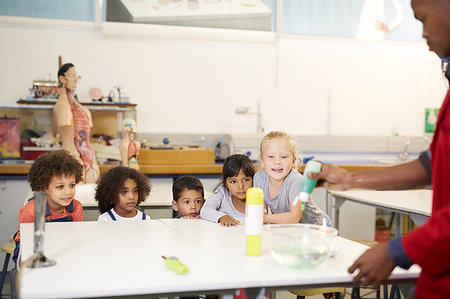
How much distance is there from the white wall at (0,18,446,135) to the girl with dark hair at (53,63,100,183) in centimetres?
113

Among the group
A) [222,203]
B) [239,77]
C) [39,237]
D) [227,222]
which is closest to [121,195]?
[222,203]

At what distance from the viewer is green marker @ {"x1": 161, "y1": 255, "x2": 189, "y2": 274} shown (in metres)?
1.51

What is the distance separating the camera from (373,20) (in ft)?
19.6

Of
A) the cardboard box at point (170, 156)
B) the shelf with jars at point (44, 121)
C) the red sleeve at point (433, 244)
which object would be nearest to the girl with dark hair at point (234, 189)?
the red sleeve at point (433, 244)

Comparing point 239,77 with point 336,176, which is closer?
Answer: point 336,176

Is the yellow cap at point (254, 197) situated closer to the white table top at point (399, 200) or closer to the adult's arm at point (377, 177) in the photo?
the adult's arm at point (377, 177)

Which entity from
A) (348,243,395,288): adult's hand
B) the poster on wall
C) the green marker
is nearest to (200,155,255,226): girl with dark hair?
the green marker

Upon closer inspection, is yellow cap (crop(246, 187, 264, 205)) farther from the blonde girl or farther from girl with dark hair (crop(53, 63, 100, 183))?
girl with dark hair (crop(53, 63, 100, 183))

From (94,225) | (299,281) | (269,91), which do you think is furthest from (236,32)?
(299,281)

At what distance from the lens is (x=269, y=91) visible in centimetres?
588

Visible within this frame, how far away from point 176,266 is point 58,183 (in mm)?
1547

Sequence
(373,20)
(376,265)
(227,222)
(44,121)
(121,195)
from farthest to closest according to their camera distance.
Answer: (373,20) < (44,121) < (121,195) < (227,222) < (376,265)

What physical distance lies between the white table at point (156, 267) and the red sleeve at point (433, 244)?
0.28 m

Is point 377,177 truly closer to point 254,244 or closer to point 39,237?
point 254,244
